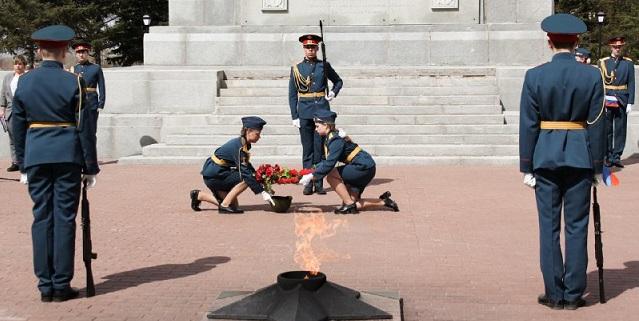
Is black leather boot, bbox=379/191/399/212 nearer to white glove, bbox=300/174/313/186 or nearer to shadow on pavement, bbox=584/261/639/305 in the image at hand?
white glove, bbox=300/174/313/186

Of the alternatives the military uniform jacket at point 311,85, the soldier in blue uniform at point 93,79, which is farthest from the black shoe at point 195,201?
the soldier in blue uniform at point 93,79

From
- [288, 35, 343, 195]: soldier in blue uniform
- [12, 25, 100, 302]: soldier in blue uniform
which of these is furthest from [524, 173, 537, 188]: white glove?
[288, 35, 343, 195]: soldier in blue uniform

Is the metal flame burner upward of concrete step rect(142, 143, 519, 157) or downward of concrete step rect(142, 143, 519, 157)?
downward

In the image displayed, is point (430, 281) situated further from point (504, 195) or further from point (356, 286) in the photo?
point (504, 195)

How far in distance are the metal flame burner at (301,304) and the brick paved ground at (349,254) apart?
47cm

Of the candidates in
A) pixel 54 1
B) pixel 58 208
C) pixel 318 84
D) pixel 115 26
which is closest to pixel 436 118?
pixel 318 84

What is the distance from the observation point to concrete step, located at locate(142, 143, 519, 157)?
1705cm

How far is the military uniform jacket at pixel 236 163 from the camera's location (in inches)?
429

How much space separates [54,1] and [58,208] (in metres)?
42.2

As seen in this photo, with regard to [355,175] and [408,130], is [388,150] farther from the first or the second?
[355,175]

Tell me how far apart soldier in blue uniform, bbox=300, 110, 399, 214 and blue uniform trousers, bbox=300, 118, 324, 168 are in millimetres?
2222

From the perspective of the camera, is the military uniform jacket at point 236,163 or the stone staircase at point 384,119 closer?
the military uniform jacket at point 236,163

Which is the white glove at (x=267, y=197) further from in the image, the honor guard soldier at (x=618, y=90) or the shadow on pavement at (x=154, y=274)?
the honor guard soldier at (x=618, y=90)

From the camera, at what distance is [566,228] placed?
6.94 metres
